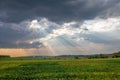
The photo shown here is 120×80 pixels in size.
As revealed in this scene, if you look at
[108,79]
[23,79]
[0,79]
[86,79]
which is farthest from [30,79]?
[108,79]

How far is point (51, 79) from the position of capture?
26844mm

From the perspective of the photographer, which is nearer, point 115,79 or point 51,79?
point 115,79

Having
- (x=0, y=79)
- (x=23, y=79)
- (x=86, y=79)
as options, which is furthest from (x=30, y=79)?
(x=86, y=79)

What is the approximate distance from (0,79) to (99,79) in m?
11.3

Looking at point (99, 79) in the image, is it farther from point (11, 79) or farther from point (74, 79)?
point (11, 79)

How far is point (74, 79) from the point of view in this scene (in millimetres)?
25953

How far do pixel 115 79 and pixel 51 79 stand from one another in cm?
693

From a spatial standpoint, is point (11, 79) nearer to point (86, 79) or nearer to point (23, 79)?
point (23, 79)

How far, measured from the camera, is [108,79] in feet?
83.3

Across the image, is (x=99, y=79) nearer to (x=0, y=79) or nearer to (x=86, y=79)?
(x=86, y=79)

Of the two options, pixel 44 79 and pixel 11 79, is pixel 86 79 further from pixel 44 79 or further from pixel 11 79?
pixel 11 79

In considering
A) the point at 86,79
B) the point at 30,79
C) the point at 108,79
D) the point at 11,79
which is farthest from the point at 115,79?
the point at 11,79

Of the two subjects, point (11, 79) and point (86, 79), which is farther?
point (11, 79)

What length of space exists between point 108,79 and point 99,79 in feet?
3.06
